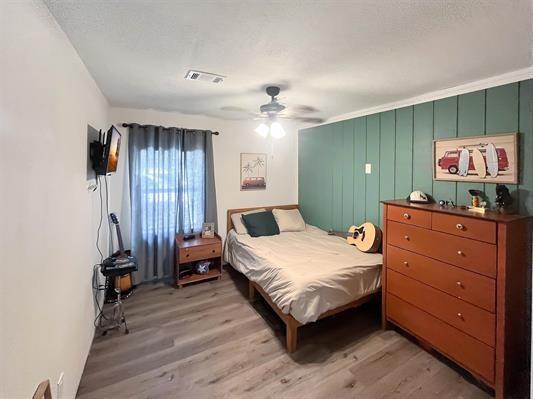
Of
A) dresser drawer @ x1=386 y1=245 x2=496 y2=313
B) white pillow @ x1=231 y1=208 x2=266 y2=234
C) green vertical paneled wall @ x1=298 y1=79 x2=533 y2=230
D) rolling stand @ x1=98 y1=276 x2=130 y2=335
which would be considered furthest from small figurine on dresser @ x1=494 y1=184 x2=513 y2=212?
rolling stand @ x1=98 y1=276 x2=130 y2=335

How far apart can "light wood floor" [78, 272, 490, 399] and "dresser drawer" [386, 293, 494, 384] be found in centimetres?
15

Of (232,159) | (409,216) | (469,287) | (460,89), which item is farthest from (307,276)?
(232,159)

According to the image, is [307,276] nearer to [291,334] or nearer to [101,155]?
[291,334]

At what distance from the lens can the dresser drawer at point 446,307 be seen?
1.71m

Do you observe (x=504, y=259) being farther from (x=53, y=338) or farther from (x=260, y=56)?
(x=53, y=338)

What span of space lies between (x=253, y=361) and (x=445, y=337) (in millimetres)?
1512

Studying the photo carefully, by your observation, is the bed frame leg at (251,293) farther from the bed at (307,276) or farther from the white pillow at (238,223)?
the white pillow at (238,223)

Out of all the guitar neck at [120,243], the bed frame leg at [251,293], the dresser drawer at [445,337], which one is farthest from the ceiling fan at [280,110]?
the guitar neck at [120,243]

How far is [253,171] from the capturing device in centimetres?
400

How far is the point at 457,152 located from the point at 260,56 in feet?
6.39

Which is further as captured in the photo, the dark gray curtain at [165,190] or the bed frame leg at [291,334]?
the dark gray curtain at [165,190]

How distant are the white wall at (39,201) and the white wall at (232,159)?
1.46 meters

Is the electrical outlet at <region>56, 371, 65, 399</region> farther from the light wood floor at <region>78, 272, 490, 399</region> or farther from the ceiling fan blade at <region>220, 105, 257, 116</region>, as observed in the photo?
the ceiling fan blade at <region>220, 105, 257, 116</region>

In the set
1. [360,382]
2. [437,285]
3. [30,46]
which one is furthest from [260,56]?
[360,382]
